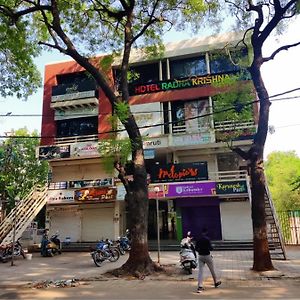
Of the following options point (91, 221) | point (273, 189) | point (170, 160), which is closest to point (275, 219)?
point (170, 160)

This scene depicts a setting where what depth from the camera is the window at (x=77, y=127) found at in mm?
23625

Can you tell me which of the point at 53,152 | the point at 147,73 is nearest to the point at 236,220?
the point at 147,73

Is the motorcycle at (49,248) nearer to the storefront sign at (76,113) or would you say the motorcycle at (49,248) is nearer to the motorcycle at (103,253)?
the motorcycle at (103,253)

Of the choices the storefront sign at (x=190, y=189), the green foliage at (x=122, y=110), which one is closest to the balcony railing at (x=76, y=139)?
the storefront sign at (x=190, y=189)

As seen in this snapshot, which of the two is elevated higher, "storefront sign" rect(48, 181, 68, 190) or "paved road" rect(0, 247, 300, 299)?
"storefront sign" rect(48, 181, 68, 190)

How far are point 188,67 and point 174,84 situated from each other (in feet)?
5.46

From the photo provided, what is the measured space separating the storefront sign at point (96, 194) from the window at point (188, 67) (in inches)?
335

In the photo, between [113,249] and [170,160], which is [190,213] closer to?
[170,160]

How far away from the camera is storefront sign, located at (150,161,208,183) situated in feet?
63.2

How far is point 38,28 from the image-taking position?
1501 cm

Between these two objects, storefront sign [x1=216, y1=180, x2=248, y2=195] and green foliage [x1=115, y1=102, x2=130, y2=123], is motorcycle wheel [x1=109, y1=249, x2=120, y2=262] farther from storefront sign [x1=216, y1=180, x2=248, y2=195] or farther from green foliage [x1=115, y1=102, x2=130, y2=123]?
storefront sign [x1=216, y1=180, x2=248, y2=195]

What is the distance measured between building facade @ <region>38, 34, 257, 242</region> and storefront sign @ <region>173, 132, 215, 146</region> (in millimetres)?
57

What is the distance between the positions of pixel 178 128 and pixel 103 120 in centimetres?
496

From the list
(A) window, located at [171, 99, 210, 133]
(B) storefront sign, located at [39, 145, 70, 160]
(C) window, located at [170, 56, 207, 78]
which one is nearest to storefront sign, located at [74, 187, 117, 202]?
(B) storefront sign, located at [39, 145, 70, 160]
